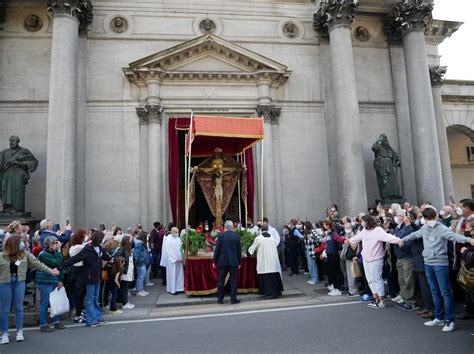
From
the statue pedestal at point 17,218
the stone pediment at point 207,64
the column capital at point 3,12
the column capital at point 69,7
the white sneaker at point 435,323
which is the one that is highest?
the column capital at point 3,12

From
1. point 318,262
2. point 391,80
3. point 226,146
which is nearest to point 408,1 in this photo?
point 391,80

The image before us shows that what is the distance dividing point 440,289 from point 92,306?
20.1 feet

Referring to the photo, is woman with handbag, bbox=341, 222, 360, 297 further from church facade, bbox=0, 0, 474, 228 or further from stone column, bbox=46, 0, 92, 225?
stone column, bbox=46, 0, 92, 225

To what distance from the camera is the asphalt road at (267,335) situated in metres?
5.38

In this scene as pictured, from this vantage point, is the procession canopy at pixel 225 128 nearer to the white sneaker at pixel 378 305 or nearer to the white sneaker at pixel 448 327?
the white sneaker at pixel 378 305

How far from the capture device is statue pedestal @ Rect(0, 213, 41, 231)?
12531mm

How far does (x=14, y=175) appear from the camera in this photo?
1295 centimetres

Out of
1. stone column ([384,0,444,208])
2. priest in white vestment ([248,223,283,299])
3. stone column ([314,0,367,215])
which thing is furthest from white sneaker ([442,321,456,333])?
stone column ([384,0,444,208])

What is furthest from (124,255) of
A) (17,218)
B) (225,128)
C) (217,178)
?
(17,218)

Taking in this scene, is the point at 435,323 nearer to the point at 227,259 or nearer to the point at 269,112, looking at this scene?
→ the point at 227,259

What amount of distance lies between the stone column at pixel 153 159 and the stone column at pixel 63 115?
8.65 ft

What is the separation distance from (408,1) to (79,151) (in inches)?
590

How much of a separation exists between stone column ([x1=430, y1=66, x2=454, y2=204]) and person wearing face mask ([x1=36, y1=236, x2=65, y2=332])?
16559 mm

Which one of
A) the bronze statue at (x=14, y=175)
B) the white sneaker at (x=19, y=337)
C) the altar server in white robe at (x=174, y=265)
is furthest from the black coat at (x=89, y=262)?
the bronze statue at (x=14, y=175)
